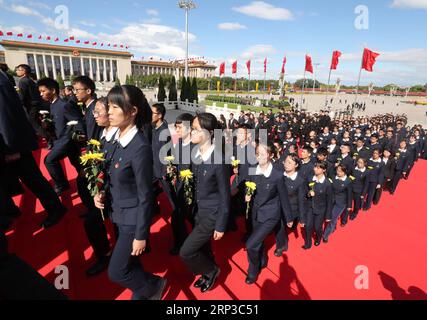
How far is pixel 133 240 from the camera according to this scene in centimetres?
240

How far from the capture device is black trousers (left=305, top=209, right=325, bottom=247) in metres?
4.55

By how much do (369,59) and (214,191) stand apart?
24.4 m

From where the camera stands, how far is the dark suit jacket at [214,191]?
2.81m

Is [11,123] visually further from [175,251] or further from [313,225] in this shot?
[313,225]

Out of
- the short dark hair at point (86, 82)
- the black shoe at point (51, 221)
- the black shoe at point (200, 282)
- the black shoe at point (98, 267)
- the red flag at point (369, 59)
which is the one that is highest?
the red flag at point (369, 59)

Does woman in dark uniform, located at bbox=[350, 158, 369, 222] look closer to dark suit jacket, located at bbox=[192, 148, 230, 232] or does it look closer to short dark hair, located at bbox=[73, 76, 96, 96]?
dark suit jacket, located at bbox=[192, 148, 230, 232]

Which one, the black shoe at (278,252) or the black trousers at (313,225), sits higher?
the black trousers at (313,225)

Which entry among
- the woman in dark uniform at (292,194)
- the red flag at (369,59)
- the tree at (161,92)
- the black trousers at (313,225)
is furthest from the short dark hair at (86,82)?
the tree at (161,92)

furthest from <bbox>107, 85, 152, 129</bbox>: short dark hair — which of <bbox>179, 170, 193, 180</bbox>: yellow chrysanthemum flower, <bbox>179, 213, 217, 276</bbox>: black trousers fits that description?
<bbox>179, 213, 217, 276</bbox>: black trousers

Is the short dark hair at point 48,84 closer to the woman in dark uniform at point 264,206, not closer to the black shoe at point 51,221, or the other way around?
the black shoe at point 51,221

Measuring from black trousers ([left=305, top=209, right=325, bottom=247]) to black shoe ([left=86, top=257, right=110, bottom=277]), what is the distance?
3.33 metres

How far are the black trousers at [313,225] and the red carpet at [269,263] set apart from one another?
19cm
